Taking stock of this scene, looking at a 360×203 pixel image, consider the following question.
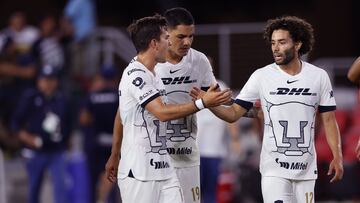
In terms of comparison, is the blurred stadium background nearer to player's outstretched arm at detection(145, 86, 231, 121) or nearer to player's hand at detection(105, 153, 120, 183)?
player's hand at detection(105, 153, 120, 183)

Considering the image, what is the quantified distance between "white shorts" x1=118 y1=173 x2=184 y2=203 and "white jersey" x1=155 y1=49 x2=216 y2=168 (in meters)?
1.16

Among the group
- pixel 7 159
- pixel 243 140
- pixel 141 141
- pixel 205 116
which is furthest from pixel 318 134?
pixel 141 141

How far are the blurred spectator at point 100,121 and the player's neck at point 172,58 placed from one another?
5.50 metres

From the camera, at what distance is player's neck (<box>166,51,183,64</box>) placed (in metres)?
12.0

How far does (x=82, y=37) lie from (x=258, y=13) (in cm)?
528

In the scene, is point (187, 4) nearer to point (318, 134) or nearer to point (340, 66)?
point (340, 66)

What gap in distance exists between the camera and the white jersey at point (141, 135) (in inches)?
428

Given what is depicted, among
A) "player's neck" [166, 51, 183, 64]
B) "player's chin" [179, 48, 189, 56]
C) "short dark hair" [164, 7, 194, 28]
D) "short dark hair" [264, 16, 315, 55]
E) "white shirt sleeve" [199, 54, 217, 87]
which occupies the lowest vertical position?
"white shirt sleeve" [199, 54, 217, 87]

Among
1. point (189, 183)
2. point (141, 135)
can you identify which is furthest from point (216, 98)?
point (189, 183)

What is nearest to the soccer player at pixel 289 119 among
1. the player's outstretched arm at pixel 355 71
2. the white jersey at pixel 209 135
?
the player's outstretched arm at pixel 355 71

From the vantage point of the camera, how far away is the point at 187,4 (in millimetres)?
24109

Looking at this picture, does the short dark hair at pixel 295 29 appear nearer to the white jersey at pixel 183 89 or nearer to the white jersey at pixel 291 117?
the white jersey at pixel 291 117

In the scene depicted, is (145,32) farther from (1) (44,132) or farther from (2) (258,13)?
(2) (258,13)

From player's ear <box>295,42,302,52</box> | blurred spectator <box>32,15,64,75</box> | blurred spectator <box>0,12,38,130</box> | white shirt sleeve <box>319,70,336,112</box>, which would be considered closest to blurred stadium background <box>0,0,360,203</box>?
blurred spectator <box>32,15,64,75</box>
